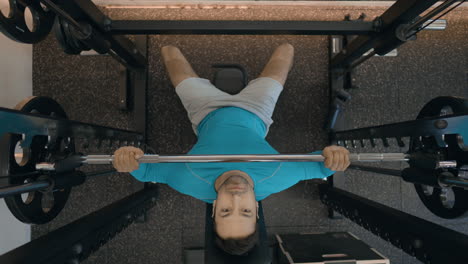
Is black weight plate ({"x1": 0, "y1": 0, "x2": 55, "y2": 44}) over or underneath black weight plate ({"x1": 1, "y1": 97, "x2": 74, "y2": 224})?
over

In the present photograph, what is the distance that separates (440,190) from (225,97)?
3.33ft

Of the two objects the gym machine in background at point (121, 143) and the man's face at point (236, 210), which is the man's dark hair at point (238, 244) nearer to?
the man's face at point (236, 210)

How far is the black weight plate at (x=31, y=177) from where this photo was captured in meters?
0.84

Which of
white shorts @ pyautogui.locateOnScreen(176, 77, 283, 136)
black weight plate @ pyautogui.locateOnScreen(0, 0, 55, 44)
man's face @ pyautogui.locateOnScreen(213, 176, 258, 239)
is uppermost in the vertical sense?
black weight plate @ pyautogui.locateOnScreen(0, 0, 55, 44)

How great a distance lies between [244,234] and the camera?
104 cm

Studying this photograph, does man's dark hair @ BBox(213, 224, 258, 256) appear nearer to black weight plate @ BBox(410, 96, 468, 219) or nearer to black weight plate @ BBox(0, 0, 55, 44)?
black weight plate @ BBox(410, 96, 468, 219)

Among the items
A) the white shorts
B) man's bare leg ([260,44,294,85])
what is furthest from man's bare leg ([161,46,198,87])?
man's bare leg ([260,44,294,85])

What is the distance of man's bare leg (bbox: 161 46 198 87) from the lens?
4.85 ft

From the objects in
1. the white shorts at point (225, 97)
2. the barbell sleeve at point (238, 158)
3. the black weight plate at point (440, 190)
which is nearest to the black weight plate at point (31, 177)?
the barbell sleeve at point (238, 158)

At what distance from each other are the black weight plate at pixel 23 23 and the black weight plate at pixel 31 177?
23 centimetres

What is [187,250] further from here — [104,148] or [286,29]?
[286,29]

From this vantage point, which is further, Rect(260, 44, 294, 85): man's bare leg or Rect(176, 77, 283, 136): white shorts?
Rect(260, 44, 294, 85): man's bare leg

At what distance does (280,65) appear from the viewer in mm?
1530

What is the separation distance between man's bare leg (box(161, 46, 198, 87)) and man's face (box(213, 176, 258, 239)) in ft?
2.31
